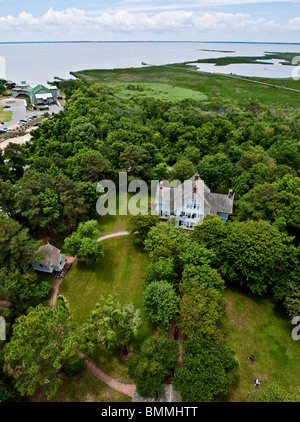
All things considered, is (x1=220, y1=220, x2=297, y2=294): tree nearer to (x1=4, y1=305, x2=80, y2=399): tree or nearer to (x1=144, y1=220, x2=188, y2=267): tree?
(x1=144, y1=220, x2=188, y2=267): tree

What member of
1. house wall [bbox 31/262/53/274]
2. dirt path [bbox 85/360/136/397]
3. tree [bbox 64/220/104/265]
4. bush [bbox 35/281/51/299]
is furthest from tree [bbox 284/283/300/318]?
house wall [bbox 31/262/53/274]

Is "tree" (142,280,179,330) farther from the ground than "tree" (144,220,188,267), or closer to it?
→ closer to it

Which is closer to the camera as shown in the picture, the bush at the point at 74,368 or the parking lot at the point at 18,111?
the bush at the point at 74,368

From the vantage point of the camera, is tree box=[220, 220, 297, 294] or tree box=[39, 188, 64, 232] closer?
tree box=[220, 220, 297, 294]

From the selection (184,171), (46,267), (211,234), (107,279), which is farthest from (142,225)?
(184,171)

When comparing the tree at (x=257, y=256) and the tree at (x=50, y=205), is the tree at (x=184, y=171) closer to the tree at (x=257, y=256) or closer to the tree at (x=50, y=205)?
the tree at (x=257, y=256)

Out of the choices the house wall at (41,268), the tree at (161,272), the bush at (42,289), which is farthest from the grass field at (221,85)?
the bush at (42,289)
